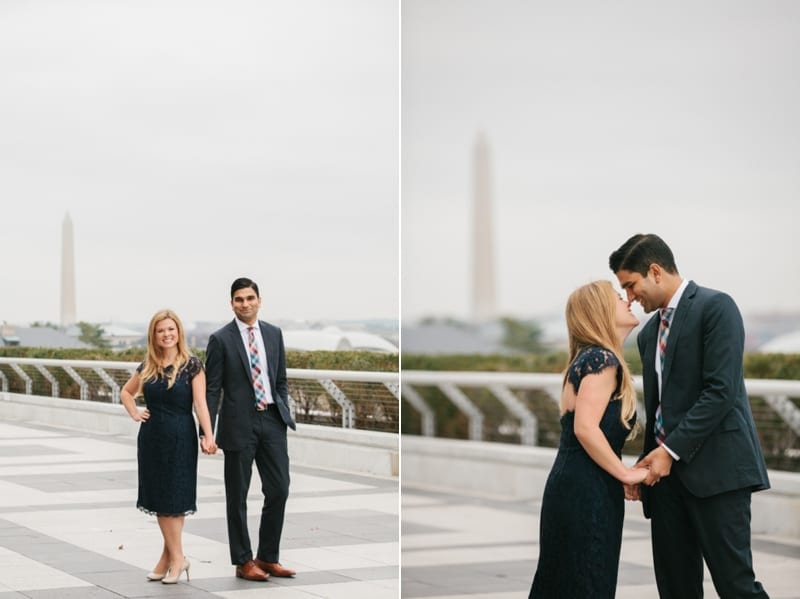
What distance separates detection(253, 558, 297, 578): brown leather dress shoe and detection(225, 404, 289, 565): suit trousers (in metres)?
0.02

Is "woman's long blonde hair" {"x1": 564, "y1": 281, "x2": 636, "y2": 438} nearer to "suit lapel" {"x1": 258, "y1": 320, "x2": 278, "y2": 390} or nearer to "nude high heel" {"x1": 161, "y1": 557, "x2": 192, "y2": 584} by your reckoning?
"suit lapel" {"x1": 258, "y1": 320, "x2": 278, "y2": 390}

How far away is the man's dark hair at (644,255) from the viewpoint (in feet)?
10.5

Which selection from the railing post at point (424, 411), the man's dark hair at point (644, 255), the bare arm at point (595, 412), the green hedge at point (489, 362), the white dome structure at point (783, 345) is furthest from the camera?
the green hedge at point (489, 362)

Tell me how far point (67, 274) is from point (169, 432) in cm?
98

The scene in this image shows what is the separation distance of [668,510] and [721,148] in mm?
3965

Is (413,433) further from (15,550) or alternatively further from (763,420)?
(15,550)

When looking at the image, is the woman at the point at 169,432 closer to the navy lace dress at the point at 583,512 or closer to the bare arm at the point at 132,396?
the bare arm at the point at 132,396

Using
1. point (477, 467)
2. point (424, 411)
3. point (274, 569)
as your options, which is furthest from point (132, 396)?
point (424, 411)

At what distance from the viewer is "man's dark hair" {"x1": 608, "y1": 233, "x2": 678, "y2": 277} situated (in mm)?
3213

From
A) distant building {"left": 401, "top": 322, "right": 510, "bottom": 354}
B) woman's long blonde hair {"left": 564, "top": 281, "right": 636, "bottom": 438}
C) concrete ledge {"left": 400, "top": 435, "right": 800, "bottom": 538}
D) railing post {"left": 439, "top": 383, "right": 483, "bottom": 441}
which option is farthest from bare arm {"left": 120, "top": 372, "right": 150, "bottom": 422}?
railing post {"left": 439, "top": 383, "right": 483, "bottom": 441}

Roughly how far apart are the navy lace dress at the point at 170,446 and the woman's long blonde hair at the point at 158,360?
0.9 inches

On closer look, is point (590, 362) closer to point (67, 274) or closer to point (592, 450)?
point (592, 450)

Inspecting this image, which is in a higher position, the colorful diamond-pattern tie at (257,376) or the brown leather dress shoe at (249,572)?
the colorful diamond-pattern tie at (257,376)

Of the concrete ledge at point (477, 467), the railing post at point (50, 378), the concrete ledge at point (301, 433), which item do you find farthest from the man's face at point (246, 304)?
the concrete ledge at point (477, 467)
